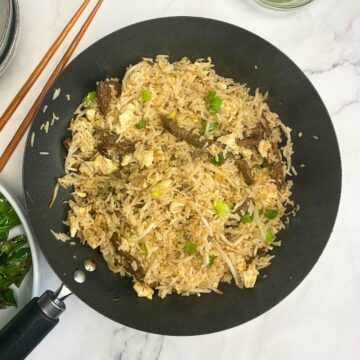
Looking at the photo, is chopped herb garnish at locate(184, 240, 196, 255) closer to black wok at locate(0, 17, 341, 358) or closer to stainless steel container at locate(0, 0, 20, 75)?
black wok at locate(0, 17, 341, 358)

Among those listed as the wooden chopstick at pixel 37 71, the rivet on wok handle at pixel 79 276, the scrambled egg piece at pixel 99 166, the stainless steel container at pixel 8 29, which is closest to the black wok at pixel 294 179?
the rivet on wok handle at pixel 79 276

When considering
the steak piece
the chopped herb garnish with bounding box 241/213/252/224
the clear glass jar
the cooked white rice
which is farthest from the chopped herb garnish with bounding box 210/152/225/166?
the clear glass jar

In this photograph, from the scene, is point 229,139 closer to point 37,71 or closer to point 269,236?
point 269,236

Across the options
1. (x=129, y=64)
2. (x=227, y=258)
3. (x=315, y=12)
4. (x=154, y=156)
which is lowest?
(x=227, y=258)

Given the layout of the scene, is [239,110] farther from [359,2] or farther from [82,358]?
[82,358]

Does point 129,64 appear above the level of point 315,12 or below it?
below

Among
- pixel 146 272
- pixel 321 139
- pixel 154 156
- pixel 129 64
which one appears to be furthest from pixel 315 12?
pixel 146 272

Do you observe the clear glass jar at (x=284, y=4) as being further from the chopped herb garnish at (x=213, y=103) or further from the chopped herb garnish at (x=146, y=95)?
the chopped herb garnish at (x=146, y=95)
